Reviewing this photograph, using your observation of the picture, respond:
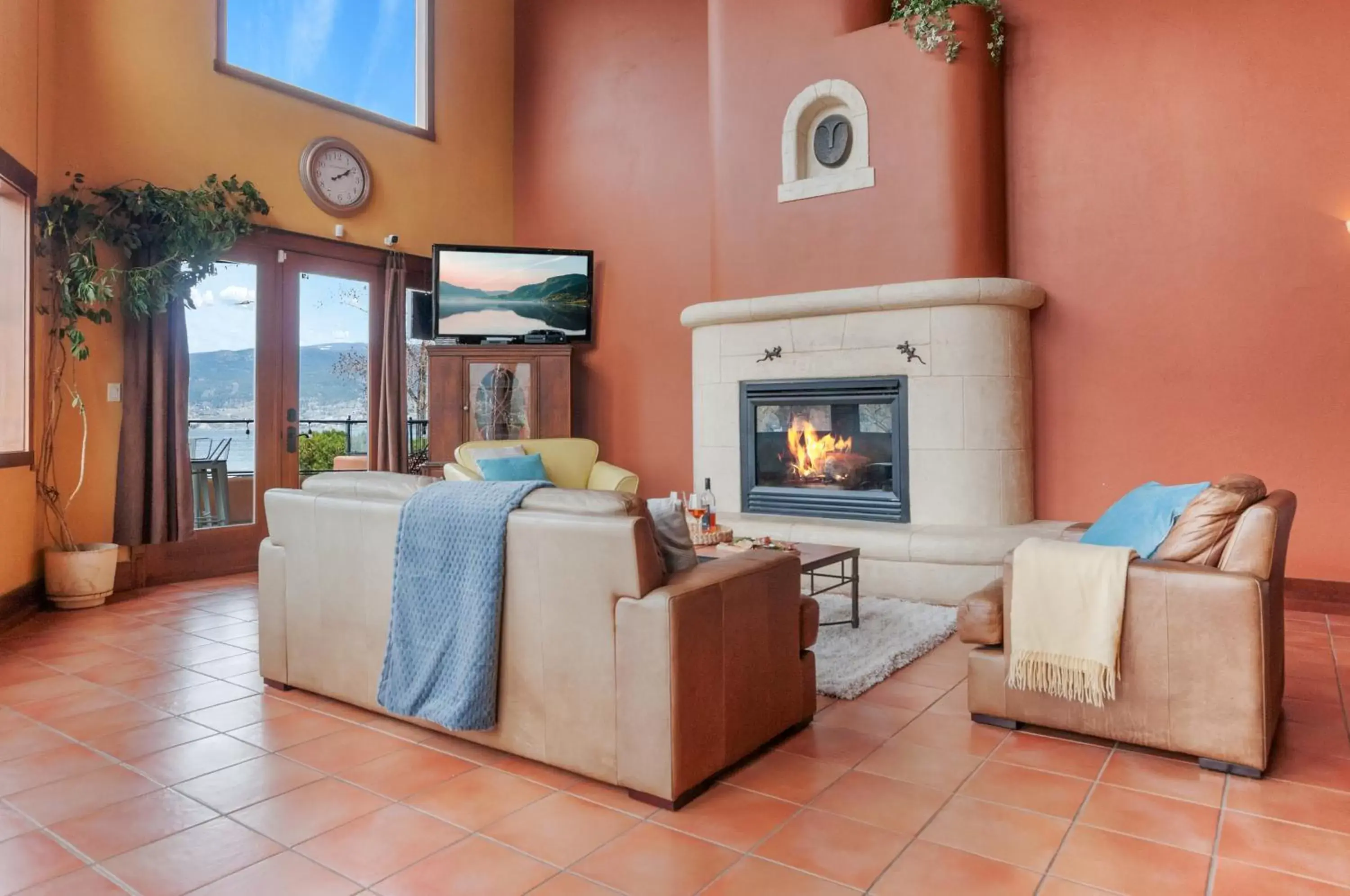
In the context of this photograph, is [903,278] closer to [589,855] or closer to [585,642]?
[585,642]

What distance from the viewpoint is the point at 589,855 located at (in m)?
1.96

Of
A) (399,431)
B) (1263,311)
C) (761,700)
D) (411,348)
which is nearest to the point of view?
(761,700)

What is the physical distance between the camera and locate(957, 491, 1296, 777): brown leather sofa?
7.72ft

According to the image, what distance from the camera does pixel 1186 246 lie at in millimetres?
4594

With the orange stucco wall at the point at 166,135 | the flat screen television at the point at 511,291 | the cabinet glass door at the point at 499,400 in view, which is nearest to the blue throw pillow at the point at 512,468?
the cabinet glass door at the point at 499,400

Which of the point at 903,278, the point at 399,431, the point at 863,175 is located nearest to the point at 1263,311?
the point at 903,278

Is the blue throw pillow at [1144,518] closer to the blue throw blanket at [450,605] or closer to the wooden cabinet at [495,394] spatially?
the blue throw blanket at [450,605]

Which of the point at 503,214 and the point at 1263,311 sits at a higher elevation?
the point at 503,214

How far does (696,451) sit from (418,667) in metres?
3.34

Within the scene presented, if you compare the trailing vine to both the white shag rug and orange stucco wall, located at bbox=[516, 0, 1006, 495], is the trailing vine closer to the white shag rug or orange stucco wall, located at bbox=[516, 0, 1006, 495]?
orange stucco wall, located at bbox=[516, 0, 1006, 495]

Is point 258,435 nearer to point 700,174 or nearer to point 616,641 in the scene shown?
point 700,174

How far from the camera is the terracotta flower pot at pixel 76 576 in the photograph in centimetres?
458

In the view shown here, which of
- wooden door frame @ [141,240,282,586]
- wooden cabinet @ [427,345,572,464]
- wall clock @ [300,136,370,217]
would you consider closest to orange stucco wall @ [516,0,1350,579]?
wooden cabinet @ [427,345,572,464]

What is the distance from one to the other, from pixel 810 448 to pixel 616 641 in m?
3.35
